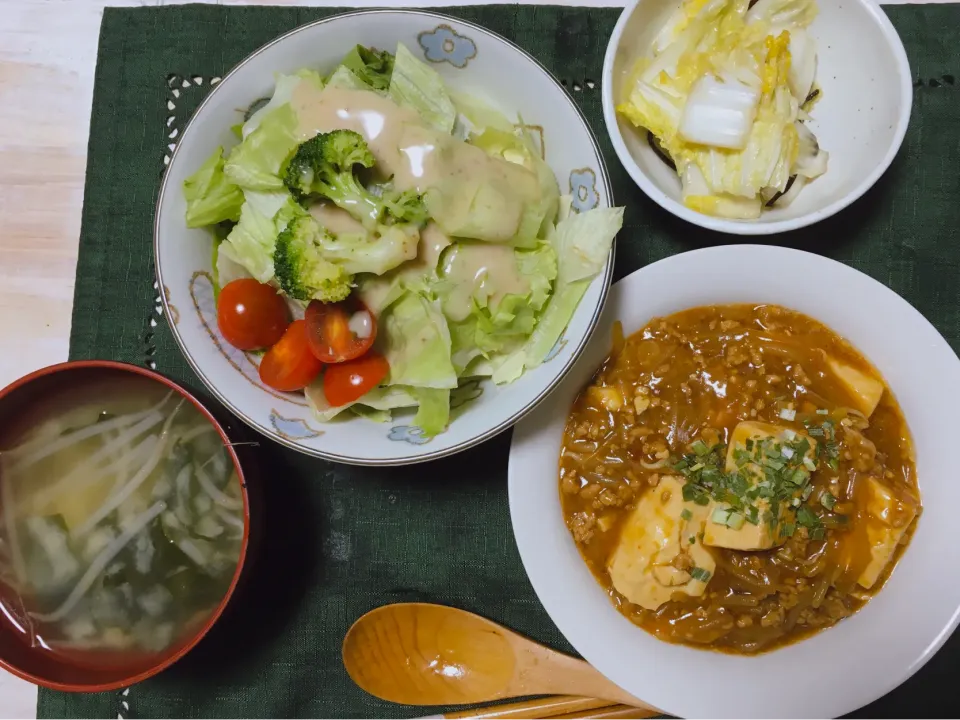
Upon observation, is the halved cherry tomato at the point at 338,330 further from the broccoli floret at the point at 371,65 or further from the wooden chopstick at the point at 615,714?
the wooden chopstick at the point at 615,714

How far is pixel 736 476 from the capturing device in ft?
6.83

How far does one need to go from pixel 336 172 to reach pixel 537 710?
1.73 metres

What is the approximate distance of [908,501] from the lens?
6.78ft

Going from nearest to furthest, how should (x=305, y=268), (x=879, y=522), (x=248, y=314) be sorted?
(x=305, y=268) → (x=248, y=314) → (x=879, y=522)

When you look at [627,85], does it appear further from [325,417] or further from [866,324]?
[325,417]

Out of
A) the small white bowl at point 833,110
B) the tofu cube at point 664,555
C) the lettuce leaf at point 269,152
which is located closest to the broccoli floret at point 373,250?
the lettuce leaf at point 269,152

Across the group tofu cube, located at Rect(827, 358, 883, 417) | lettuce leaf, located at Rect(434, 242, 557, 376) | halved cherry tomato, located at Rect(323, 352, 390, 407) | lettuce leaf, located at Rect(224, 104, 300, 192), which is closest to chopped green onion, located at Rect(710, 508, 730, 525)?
tofu cube, located at Rect(827, 358, 883, 417)

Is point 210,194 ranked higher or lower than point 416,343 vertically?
higher

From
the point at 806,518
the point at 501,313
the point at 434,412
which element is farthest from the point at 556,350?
the point at 806,518

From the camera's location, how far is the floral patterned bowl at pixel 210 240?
6.16 feet

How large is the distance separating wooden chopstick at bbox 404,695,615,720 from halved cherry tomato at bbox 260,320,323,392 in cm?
118

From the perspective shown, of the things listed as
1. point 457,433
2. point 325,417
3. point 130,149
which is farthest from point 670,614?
point 130,149

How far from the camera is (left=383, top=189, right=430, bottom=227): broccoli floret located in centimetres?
182

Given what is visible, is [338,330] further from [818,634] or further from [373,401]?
[818,634]
